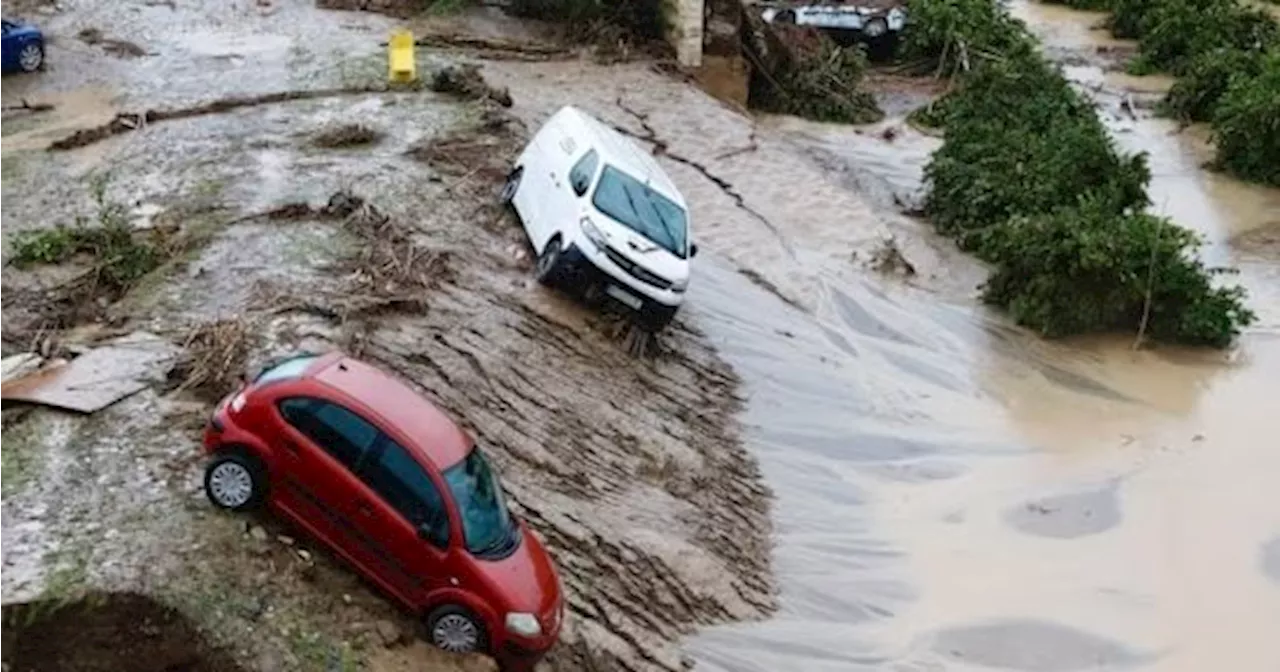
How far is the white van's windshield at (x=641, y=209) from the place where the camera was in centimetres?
1722

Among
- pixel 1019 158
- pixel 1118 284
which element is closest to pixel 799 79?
pixel 1019 158

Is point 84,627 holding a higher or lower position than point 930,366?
higher

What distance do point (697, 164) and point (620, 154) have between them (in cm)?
577

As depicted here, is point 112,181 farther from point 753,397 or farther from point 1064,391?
→ point 1064,391

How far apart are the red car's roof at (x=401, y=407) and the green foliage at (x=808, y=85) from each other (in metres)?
19.7

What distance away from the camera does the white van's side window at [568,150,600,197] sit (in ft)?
57.2

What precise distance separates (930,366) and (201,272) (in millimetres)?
9080

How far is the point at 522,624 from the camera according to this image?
10438 mm

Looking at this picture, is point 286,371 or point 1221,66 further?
point 1221,66

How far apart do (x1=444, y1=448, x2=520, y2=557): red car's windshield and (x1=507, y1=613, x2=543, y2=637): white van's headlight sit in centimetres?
49

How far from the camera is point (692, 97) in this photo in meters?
26.4

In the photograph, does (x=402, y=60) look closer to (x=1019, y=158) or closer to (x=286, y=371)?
(x=1019, y=158)

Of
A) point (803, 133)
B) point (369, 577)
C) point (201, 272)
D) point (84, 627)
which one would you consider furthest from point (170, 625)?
point (803, 133)

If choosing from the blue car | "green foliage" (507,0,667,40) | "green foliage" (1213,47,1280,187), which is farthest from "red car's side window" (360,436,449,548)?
"green foliage" (1213,47,1280,187)
